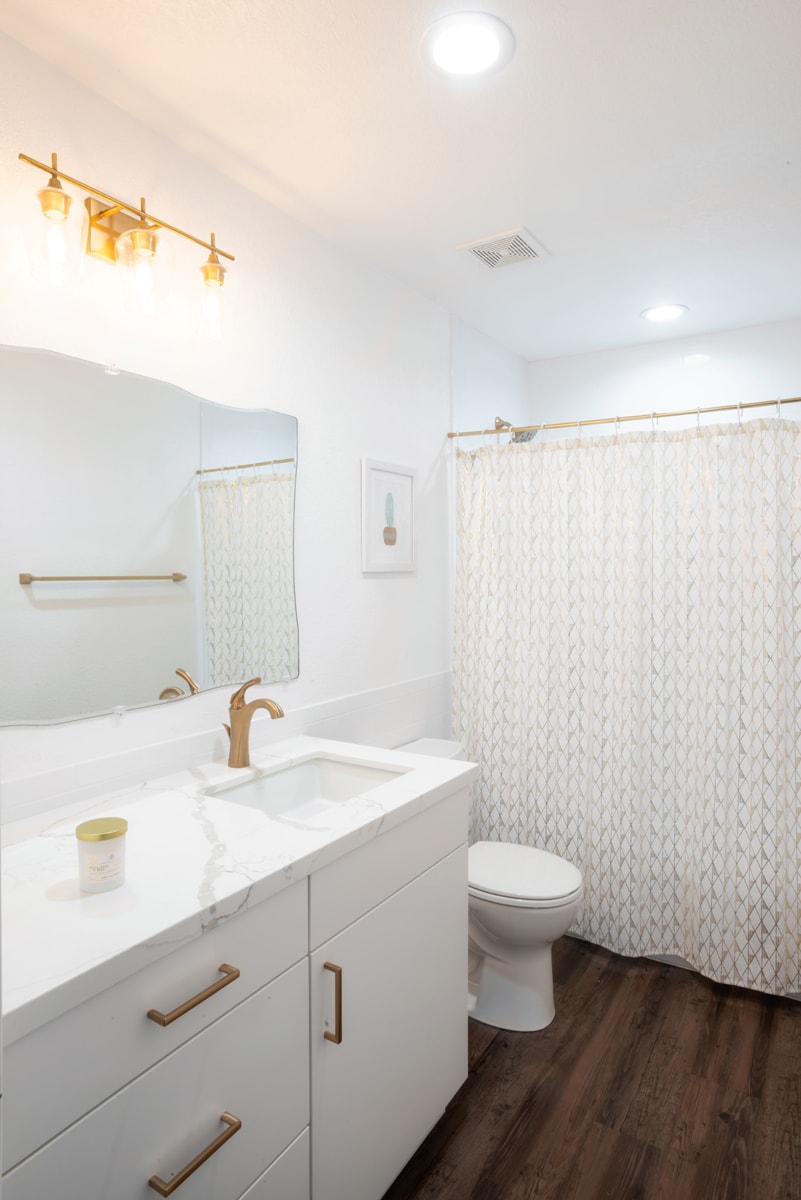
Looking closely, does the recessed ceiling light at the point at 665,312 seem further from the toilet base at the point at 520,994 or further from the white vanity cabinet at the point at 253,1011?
the toilet base at the point at 520,994

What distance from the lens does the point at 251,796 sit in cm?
A: 171

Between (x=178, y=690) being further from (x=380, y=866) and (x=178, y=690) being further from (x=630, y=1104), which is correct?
(x=630, y=1104)

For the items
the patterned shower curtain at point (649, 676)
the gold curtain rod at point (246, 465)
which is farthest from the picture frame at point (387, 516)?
the gold curtain rod at point (246, 465)

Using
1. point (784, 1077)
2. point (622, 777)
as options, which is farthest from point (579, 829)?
point (784, 1077)

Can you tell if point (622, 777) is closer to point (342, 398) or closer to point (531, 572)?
point (531, 572)

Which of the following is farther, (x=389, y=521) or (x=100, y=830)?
(x=389, y=521)

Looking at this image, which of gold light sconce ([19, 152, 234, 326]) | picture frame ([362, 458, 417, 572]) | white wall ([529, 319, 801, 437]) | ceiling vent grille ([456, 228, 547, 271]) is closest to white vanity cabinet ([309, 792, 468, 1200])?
picture frame ([362, 458, 417, 572])

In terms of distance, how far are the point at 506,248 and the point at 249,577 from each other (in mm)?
1367

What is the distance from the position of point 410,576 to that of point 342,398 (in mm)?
721

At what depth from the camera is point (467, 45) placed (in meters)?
1.38

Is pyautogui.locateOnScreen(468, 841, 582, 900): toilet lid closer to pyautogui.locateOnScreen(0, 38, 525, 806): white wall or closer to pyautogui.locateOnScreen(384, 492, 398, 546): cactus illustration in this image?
pyautogui.locateOnScreen(0, 38, 525, 806): white wall

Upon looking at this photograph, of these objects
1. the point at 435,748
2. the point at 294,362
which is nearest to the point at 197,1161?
the point at 435,748

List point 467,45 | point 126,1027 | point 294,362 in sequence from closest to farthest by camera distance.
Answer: point 126,1027 → point 467,45 → point 294,362

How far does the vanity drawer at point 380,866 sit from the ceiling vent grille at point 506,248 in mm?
1675
